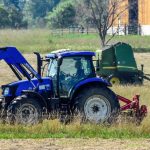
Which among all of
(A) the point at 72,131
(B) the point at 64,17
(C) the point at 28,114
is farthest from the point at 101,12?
(B) the point at 64,17

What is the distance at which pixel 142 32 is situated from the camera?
258ft

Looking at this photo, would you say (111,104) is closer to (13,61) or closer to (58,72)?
(58,72)

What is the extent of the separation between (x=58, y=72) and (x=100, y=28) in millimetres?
36894

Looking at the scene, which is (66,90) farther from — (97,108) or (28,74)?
(28,74)

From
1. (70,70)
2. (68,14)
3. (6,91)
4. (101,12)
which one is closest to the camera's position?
(70,70)

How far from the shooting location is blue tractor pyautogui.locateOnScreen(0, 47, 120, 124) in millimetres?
13812

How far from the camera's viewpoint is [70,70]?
1412 cm

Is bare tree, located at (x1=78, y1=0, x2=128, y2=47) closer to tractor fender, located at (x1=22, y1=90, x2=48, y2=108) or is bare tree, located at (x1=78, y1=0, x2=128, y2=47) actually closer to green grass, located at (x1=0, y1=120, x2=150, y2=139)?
tractor fender, located at (x1=22, y1=90, x2=48, y2=108)

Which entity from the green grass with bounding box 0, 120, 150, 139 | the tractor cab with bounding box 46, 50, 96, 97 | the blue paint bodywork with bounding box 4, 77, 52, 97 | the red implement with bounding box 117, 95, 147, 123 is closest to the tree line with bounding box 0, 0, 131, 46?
the red implement with bounding box 117, 95, 147, 123

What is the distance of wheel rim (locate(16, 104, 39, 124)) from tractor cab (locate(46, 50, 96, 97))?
0.82 meters

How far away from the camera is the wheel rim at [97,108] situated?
45.6 ft

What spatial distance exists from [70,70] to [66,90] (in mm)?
488

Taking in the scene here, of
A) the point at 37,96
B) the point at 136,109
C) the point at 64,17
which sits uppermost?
the point at 64,17

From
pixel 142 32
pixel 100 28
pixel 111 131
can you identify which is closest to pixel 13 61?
pixel 111 131
